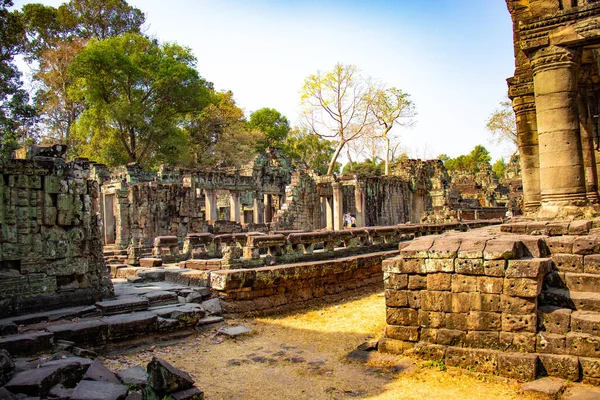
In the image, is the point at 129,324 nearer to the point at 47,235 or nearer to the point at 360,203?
the point at 47,235

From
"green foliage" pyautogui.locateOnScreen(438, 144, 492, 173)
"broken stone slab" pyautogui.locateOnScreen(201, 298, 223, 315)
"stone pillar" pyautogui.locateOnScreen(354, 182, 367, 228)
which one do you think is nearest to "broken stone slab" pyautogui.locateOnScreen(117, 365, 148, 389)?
"broken stone slab" pyautogui.locateOnScreen(201, 298, 223, 315)

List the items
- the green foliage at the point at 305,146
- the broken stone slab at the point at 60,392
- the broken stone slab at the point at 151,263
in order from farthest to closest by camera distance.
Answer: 1. the green foliage at the point at 305,146
2. the broken stone slab at the point at 151,263
3. the broken stone slab at the point at 60,392

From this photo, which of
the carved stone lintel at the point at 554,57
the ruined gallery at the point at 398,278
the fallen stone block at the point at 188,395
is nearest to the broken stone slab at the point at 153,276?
the ruined gallery at the point at 398,278

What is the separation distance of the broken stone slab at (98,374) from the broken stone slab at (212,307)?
3.27 meters

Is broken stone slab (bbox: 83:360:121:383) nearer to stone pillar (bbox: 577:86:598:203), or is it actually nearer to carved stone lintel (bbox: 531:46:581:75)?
carved stone lintel (bbox: 531:46:581:75)

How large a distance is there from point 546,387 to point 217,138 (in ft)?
130

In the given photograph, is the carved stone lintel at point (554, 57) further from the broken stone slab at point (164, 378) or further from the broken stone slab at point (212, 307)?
the broken stone slab at point (164, 378)

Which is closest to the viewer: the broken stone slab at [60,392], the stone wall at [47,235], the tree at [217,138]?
the broken stone slab at [60,392]

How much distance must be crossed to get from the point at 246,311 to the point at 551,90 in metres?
5.78

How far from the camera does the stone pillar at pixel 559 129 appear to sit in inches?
259

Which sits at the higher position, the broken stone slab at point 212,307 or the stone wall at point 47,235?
the stone wall at point 47,235

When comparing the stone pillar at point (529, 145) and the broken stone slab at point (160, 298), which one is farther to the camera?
the stone pillar at point (529, 145)

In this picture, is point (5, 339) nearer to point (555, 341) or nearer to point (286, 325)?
point (286, 325)

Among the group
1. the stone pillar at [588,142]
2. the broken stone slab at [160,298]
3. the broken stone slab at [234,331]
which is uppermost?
the stone pillar at [588,142]
